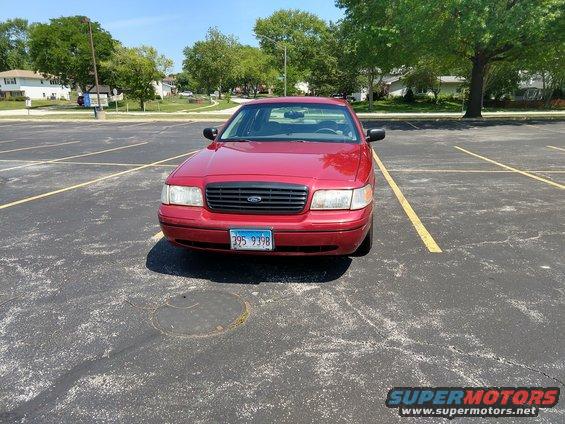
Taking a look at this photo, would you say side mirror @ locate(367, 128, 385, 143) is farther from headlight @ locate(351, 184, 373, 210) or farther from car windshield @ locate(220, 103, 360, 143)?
headlight @ locate(351, 184, 373, 210)

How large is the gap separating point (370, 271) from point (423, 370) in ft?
4.91

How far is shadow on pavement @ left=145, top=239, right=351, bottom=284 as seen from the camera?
3883 mm

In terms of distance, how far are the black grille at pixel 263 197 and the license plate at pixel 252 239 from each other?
187mm

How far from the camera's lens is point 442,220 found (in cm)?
561

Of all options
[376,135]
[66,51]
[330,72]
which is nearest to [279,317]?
[376,135]

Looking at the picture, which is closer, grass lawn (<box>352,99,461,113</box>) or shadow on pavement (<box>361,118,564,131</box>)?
shadow on pavement (<box>361,118,564,131</box>)

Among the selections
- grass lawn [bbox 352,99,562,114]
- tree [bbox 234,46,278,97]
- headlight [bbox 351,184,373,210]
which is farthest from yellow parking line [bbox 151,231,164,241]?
tree [bbox 234,46,278,97]

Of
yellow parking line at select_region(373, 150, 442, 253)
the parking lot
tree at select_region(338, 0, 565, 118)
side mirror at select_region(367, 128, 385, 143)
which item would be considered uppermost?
tree at select_region(338, 0, 565, 118)

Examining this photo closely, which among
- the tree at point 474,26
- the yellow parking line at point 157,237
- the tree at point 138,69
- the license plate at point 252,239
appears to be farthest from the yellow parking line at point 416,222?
the tree at point 138,69

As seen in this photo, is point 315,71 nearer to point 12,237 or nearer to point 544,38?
point 544,38

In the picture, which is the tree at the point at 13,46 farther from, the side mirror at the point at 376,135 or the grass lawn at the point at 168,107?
the side mirror at the point at 376,135

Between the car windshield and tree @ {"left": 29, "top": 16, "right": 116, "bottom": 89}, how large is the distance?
203 feet

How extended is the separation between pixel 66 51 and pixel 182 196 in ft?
218

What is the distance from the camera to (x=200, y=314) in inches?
128
